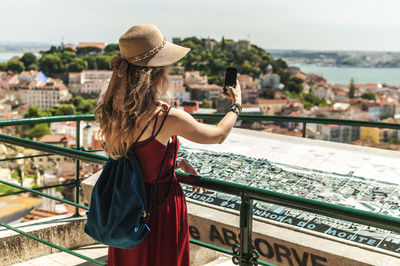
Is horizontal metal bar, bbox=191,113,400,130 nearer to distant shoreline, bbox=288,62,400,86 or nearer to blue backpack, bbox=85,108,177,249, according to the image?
blue backpack, bbox=85,108,177,249

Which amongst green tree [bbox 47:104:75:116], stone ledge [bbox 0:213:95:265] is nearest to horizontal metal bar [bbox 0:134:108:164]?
stone ledge [bbox 0:213:95:265]

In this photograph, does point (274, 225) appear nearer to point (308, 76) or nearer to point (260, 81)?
point (260, 81)

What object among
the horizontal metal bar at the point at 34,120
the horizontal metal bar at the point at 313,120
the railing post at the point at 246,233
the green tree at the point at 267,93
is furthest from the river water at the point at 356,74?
the railing post at the point at 246,233

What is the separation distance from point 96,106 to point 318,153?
104 inches

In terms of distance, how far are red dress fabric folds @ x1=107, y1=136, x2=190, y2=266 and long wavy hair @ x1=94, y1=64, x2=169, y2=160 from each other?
72mm

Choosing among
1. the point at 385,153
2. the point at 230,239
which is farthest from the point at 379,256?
the point at 385,153

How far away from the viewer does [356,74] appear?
14875 cm

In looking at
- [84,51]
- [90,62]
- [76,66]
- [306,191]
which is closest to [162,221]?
[306,191]

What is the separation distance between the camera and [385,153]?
3.83 m

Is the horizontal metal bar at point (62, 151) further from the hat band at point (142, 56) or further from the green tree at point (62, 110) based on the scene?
the green tree at point (62, 110)

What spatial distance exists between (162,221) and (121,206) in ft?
0.55

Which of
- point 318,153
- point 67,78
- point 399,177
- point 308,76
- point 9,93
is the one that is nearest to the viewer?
point 399,177

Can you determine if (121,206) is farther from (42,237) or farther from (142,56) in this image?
(42,237)

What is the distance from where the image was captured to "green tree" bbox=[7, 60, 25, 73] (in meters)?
104
